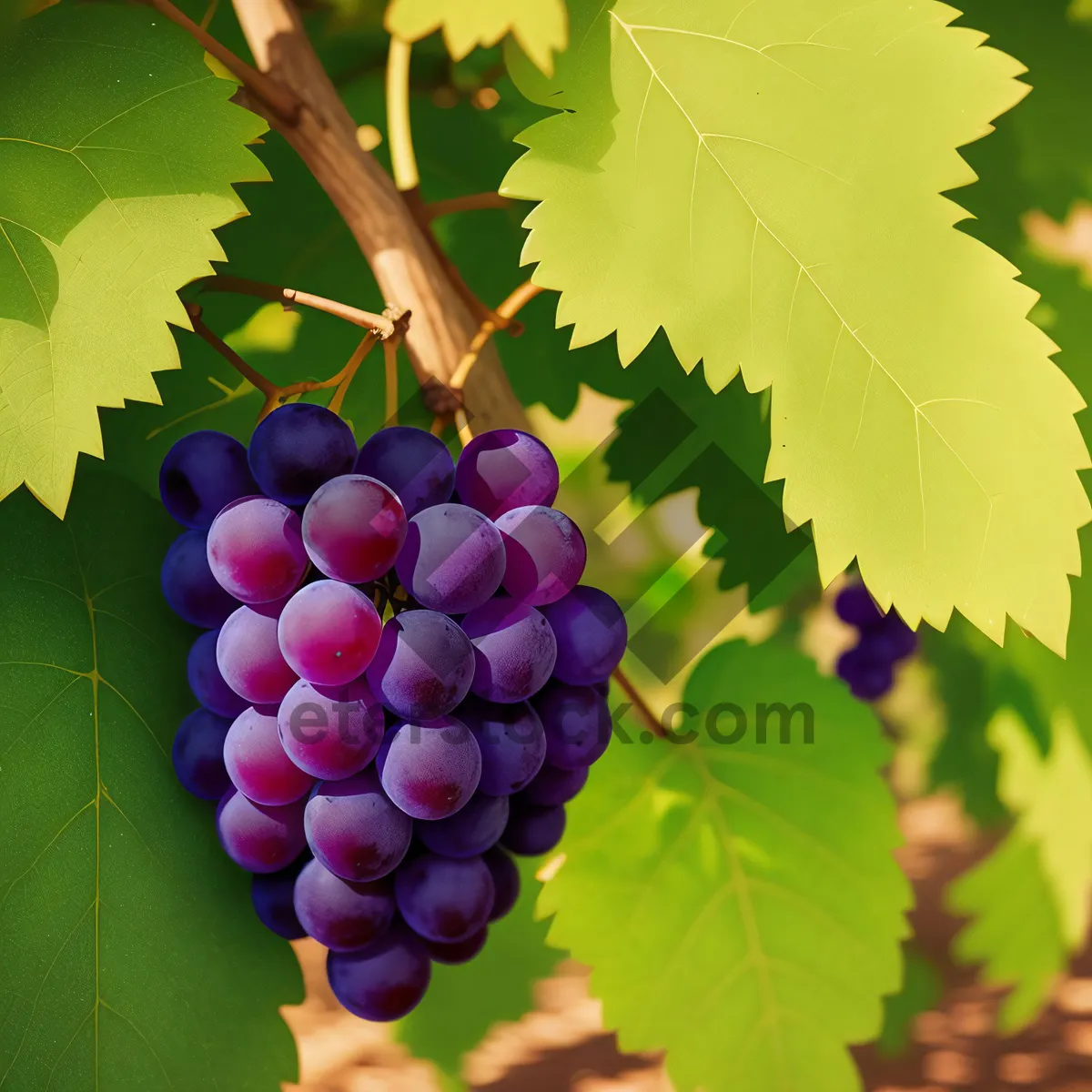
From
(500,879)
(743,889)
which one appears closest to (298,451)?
(500,879)

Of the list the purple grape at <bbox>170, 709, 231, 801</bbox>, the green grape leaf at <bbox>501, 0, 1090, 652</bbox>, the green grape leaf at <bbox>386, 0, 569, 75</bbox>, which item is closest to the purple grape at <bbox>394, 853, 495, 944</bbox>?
the purple grape at <bbox>170, 709, 231, 801</bbox>

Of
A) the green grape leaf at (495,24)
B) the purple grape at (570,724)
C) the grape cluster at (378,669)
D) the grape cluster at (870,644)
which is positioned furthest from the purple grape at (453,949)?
the grape cluster at (870,644)

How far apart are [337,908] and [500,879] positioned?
96 mm

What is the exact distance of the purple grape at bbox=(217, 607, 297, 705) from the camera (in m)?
0.49

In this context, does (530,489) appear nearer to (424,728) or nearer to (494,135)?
(424,728)

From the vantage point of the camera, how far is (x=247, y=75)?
0.56 meters

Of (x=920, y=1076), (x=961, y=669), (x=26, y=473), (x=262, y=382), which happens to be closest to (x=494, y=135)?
(x=262, y=382)

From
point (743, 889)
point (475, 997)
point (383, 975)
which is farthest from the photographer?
point (475, 997)

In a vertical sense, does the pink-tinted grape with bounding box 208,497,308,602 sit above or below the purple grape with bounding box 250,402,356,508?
below

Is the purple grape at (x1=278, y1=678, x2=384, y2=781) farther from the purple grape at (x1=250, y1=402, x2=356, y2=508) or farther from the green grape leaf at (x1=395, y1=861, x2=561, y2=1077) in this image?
the green grape leaf at (x1=395, y1=861, x2=561, y2=1077)

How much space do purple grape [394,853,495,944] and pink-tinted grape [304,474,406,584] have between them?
16 cm

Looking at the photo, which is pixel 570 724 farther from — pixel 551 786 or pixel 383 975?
pixel 383 975

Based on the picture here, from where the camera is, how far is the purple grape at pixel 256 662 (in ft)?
1.61

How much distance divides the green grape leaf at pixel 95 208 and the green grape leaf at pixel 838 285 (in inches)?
5.8
